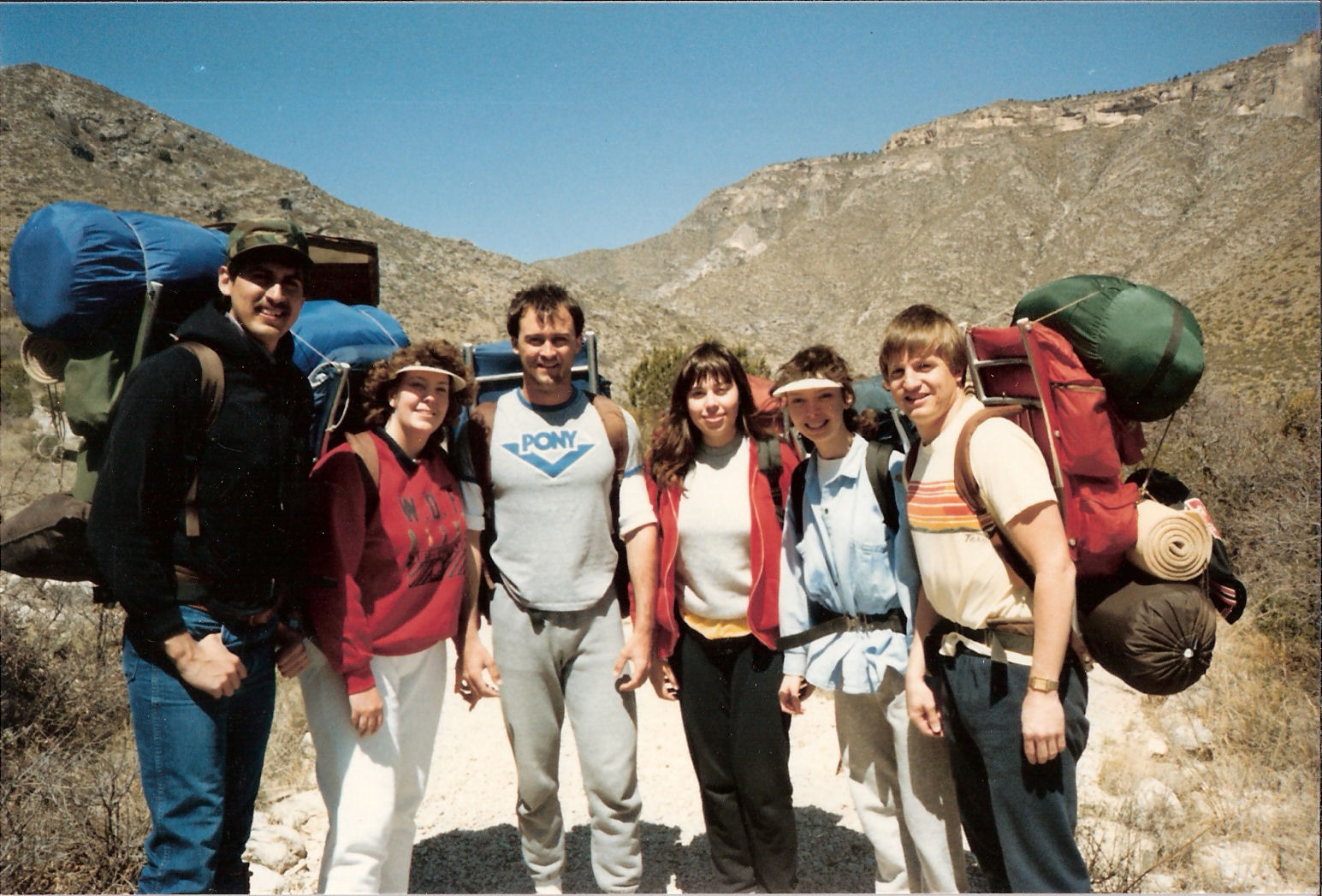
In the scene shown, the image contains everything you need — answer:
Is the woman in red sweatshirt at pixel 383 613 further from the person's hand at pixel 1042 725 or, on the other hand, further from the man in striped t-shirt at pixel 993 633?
the person's hand at pixel 1042 725

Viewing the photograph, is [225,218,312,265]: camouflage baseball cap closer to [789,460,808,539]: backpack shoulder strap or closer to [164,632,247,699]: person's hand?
[164,632,247,699]: person's hand

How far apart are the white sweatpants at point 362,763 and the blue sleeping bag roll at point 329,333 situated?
993mm

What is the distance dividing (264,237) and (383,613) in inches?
45.5

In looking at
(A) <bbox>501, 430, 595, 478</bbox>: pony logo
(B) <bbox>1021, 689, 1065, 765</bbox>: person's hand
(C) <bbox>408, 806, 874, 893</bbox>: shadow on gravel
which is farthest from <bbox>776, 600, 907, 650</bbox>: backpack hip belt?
(C) <bbox>408, 806, 874, 893</bbox>: shadow on gravel

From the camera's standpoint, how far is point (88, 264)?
2.02m

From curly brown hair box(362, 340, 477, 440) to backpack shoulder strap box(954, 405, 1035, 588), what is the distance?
159cm

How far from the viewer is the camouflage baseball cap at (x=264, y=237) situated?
2104mm

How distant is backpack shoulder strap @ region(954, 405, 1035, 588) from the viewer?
1.99m

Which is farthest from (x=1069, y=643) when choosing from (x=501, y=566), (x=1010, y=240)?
(x=1010, y=240)

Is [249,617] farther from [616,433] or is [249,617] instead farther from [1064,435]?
[1064,435]

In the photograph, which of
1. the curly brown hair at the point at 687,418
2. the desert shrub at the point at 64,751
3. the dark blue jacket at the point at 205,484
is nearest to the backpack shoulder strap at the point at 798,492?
the curly brown hair at the point at 687,418

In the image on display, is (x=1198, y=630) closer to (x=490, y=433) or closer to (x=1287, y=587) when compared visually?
(x=490, y=433)

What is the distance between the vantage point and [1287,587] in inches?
215

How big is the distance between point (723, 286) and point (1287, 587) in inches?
2810
